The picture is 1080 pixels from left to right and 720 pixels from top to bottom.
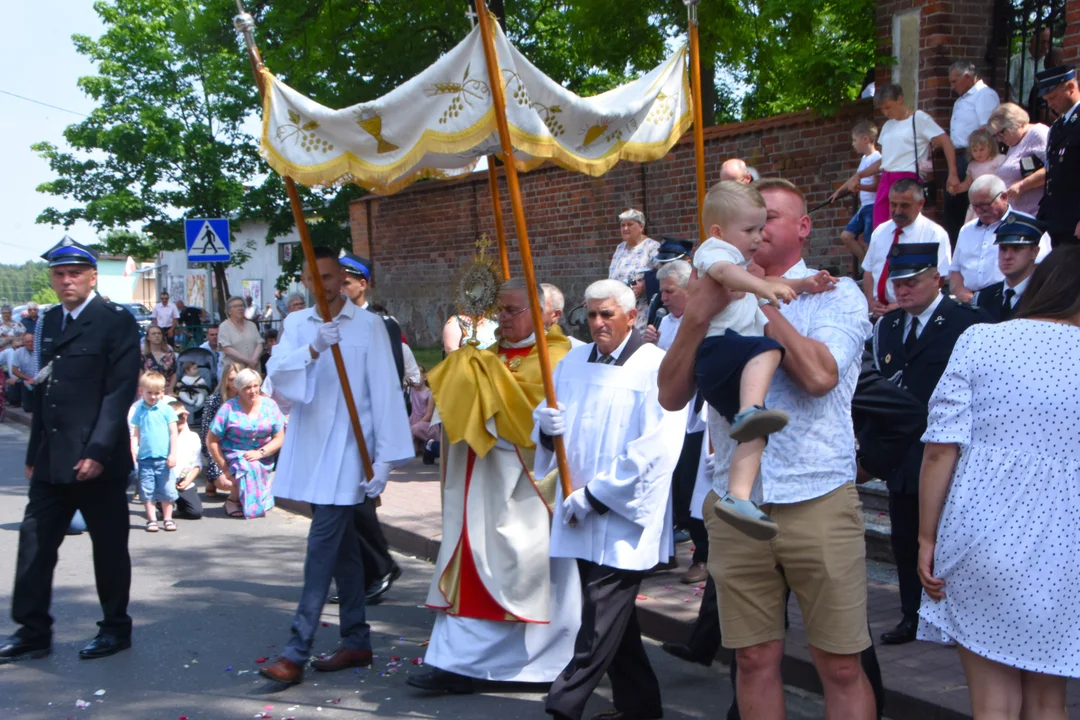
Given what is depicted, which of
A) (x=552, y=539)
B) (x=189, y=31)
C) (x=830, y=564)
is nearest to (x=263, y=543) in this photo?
(x=552, y=539)

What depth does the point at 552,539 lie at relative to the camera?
4.82 meters

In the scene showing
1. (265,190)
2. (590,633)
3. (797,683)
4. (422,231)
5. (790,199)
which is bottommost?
(797,683)

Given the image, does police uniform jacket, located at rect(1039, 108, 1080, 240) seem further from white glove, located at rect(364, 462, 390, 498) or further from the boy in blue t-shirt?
the boy in blue t-shirt

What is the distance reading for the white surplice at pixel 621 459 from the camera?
458 cm

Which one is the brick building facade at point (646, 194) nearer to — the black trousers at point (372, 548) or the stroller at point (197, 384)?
the black trousers at point (372, 548)

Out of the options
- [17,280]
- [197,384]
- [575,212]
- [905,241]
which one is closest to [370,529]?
[905,241]

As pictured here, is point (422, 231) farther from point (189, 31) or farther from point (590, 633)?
point (590, 633)

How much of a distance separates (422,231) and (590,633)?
49.2 ft

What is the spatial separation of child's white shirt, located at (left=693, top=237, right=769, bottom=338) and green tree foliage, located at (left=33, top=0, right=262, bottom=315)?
88.0 feet

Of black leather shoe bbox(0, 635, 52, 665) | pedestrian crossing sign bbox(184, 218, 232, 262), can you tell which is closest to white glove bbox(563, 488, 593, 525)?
black leather shoe bbox(0, 635, 52, 665)

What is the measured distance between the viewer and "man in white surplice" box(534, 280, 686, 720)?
4551mm

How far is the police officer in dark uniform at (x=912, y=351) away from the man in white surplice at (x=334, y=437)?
245 cm

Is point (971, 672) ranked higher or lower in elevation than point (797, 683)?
higher

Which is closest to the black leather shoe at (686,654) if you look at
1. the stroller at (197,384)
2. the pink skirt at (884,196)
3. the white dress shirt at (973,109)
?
the pink skirt at (884,196)
